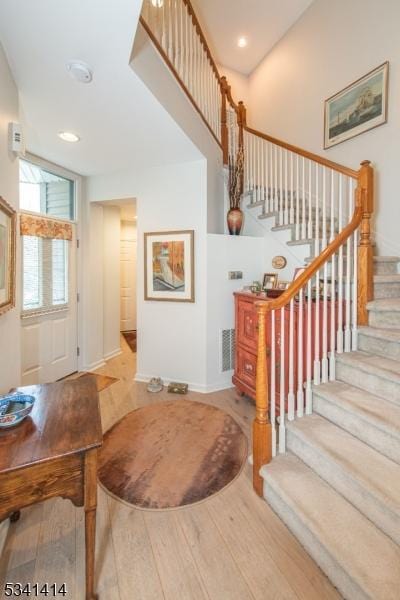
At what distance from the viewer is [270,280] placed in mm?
3223

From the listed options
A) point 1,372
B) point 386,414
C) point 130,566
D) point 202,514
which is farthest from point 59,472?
point 386,414

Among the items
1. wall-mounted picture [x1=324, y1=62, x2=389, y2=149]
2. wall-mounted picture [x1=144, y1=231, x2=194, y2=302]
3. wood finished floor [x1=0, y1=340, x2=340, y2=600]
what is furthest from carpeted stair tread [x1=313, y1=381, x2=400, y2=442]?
wall-mounted picture [x1=324, y1=62, x2=389, y2=149]

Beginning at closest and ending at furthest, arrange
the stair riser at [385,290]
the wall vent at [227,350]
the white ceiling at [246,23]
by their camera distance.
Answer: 1. the stair riser at [385,290]
2. the wall vent at [227,350]
3. the white ceiling at [246,23]

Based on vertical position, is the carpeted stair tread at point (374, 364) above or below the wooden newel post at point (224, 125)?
below

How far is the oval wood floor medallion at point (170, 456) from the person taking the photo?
176 cm

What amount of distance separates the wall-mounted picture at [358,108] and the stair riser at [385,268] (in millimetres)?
1562

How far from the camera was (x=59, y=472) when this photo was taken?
3.39 ft

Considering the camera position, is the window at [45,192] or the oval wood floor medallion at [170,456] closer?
the oval wood floor medallion at [170,456]

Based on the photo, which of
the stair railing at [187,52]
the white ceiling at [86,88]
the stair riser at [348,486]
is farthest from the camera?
the stair railing at [187,52]

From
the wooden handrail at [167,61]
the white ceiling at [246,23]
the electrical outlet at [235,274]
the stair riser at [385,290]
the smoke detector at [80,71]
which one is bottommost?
the stair riser at [385,290]

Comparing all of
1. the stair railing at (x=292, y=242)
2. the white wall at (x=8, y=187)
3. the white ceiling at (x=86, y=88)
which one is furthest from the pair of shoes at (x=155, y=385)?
the white ceiling at (x=86, y=88)

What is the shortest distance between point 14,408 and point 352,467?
167 centimetres

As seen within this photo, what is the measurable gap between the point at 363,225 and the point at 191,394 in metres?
2.42

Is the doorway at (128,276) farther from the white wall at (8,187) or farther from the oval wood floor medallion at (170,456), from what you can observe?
the white wall at (8,187)
